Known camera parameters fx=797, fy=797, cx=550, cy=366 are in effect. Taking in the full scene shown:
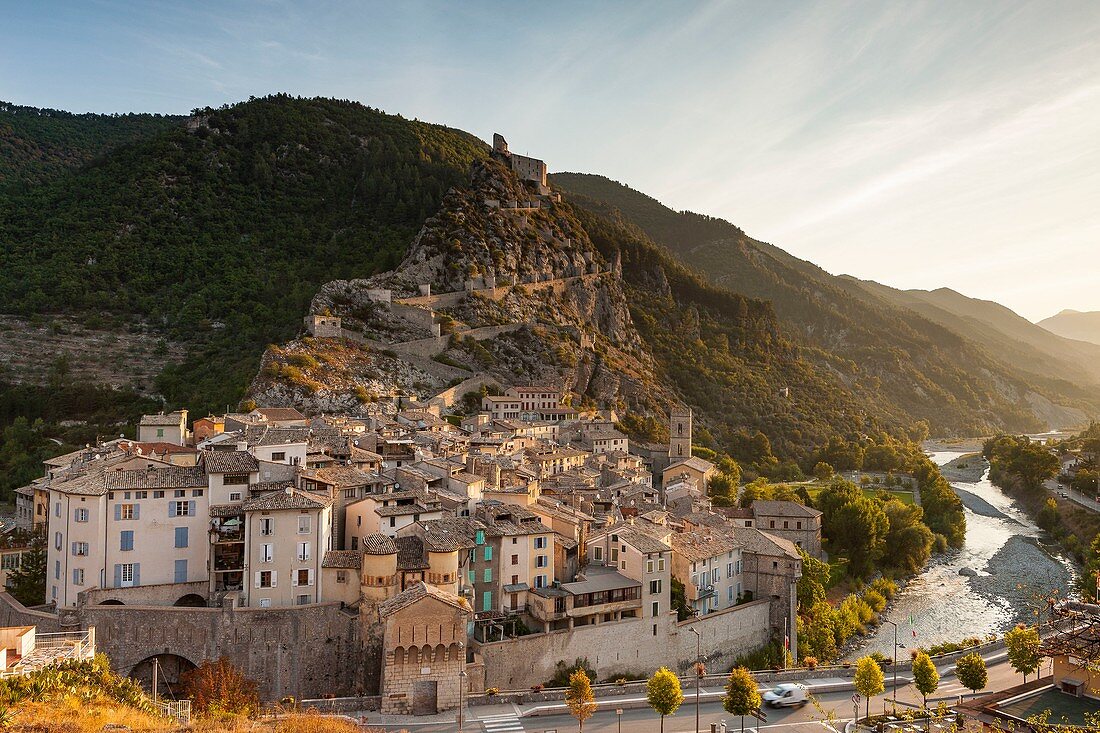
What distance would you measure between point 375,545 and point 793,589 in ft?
73.8

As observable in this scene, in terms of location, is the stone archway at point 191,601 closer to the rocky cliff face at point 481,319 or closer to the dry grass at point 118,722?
the dry grass at point 118,722

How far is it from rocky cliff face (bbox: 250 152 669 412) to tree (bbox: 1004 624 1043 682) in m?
54.8

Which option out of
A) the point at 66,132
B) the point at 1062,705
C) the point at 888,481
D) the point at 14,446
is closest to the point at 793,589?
the point at 1062,705

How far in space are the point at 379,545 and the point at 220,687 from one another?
717 centimetres

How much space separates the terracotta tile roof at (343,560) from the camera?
31.7m

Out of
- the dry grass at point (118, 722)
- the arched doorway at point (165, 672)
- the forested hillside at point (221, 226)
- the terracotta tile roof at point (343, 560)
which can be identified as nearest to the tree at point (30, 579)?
the arched doorway at point (165, 672)

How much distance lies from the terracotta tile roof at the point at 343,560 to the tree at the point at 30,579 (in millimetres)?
11654

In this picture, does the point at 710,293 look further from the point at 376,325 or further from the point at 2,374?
the point at 2,374

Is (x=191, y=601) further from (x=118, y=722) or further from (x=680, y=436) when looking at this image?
(x=680, y=436)

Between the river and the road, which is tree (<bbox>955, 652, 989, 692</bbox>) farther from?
the river

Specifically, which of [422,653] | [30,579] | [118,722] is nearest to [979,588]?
[422,653]

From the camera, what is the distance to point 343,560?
32.1 m

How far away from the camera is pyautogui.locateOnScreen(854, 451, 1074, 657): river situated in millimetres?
47719

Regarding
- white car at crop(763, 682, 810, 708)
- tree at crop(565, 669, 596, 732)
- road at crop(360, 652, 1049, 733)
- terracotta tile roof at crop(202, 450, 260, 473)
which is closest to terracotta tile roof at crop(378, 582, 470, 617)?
road at crop(360, 652, 1049, 733)
